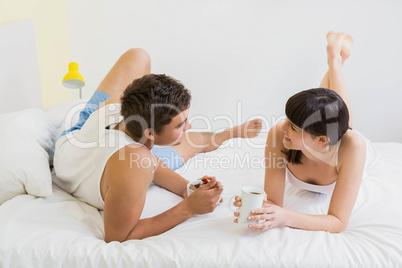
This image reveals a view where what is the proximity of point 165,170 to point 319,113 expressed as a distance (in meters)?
0.63

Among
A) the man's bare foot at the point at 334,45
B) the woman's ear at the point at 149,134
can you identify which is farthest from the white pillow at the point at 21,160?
the man's bare foot at the point at 334,45

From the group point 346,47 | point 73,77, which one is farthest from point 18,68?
point 346,47

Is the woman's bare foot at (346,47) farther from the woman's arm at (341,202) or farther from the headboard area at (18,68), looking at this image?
the headboard area at (18,68)

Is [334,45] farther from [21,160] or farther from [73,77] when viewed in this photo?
[21,160]

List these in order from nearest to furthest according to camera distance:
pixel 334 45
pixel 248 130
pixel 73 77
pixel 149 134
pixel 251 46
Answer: pixel 149 134
pixel 73 77
pixel 248 130
pixel 334 45
pixel 251 46

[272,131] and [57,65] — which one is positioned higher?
[57,65]

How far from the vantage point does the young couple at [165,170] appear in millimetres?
1130

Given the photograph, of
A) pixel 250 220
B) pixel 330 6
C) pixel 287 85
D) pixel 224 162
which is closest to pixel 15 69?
pixel 224 162

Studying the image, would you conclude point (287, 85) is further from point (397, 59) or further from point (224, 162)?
point (224, 162)

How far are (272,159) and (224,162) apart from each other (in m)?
0.38

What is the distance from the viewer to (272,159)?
4.70 feet

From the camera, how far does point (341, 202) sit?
4.08 ft

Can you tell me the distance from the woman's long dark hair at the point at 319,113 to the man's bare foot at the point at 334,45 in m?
0.92

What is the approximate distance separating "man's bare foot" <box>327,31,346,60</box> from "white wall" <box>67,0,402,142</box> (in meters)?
0.46
